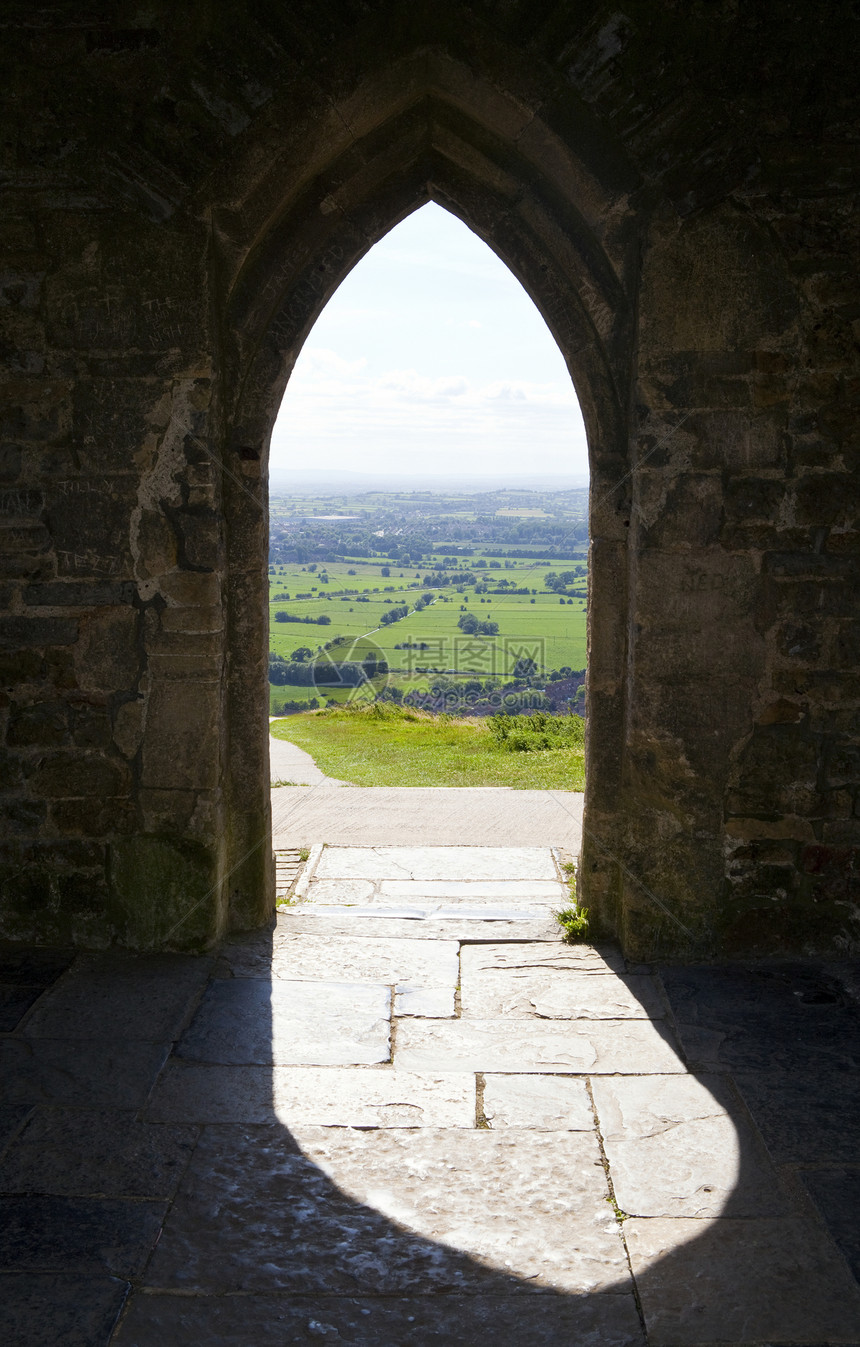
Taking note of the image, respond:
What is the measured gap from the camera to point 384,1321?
2.05 m

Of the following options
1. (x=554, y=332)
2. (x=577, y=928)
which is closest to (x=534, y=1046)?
(x=577, y=928)

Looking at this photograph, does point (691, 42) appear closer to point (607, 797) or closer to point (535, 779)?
point (607, 797)

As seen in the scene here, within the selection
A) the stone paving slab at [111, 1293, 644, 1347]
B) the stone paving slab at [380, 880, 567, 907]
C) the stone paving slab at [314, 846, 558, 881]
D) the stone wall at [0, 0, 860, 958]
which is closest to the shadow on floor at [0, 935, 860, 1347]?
the stone paving slab at [111, 1293, 644, 1347]

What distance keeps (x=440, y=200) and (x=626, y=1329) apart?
12.2 feet

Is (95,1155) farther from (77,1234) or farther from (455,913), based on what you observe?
(455,913)

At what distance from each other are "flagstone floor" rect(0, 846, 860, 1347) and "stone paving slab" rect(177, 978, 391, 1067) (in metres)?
0.01

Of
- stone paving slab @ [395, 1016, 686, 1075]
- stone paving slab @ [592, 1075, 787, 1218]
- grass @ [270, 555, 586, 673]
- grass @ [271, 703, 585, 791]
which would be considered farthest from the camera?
grass @ [270, 555, 586, 673]

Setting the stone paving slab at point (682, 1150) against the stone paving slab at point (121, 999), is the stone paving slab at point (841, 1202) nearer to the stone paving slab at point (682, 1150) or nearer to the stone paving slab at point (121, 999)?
the stone paving slab at point (682, 1150)

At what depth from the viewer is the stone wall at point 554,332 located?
11.2 ft

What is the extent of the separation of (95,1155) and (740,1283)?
158cm

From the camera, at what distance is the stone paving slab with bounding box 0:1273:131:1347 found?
1990mm

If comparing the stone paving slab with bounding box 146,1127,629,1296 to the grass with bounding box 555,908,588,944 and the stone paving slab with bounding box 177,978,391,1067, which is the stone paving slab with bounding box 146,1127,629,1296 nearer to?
the stone paving slab with bounding box 177,978,391,1067

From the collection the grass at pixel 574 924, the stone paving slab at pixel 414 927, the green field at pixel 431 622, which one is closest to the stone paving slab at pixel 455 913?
the stone paving slab at pixel 414 927

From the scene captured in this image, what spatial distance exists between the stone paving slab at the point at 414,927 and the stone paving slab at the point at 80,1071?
1149mm
